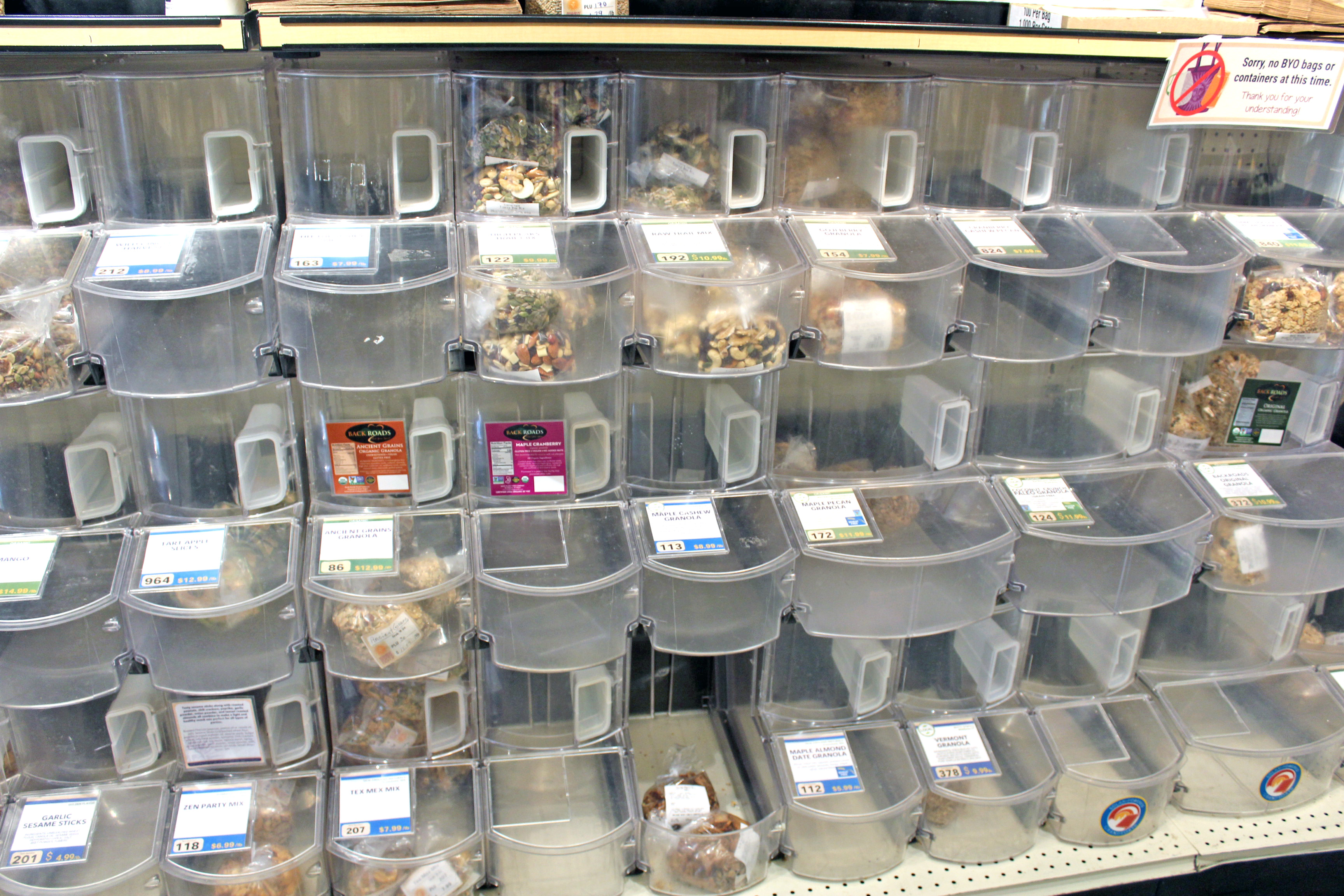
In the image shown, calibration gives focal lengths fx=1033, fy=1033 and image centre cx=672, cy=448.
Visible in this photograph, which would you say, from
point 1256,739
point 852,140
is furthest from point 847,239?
point 1256,739

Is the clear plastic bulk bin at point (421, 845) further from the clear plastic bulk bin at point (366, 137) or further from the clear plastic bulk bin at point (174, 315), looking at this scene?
the clear plastic bulk bin at point (366, 137)

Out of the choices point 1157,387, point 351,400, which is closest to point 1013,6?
point 1157,387

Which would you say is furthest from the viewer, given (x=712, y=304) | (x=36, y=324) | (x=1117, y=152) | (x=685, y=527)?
(x=1117, y=152)

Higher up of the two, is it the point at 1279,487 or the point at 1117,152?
the point at 1117,152

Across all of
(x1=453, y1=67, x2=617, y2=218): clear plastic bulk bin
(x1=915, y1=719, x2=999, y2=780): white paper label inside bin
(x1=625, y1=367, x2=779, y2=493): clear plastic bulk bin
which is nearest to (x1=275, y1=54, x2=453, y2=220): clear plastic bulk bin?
(x1=453, y1=67, x2=617, y2=218): clear plastic bulk bin

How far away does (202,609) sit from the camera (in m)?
1.31

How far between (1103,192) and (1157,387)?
31 centimetres

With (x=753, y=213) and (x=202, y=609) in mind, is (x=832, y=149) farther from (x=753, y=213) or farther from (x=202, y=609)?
(x=202, y=609)

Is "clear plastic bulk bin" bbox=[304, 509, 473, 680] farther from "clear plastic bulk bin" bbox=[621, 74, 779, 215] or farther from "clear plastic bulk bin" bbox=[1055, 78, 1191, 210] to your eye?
"clear plastic bulk bin" bbox=[1055, 78, 1191, 210]

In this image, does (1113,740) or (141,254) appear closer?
(141,254)

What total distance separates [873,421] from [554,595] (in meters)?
0.56

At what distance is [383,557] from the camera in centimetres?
135

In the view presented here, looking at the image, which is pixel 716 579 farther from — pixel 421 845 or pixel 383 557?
pixel 421 845

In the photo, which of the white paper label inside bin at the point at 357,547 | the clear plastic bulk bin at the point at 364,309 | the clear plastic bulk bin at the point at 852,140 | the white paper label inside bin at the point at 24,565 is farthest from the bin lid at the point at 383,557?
the clear plastic bulk bin at the point at 852,140
